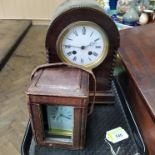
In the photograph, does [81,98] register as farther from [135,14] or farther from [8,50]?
[8,50]

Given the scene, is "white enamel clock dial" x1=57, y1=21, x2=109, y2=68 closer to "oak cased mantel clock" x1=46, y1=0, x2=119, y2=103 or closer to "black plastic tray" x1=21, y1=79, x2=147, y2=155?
"oak cased mantel clock" x1=46, y1=0, x2=119, y2=103

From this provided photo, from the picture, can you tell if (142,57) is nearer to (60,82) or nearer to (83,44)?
(83,44)

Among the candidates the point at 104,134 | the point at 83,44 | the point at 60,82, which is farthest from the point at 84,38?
the point at 104,134

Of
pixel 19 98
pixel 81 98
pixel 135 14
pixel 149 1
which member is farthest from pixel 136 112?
pixel 19 98

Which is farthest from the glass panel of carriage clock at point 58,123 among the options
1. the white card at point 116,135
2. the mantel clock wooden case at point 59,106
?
the white card at point 116,135

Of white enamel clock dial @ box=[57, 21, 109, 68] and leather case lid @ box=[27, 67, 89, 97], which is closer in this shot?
leather case lid @ box=[27, 67, 89, 97]

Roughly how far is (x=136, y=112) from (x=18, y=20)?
2.89m

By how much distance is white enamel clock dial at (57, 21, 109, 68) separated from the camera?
0.61 meters

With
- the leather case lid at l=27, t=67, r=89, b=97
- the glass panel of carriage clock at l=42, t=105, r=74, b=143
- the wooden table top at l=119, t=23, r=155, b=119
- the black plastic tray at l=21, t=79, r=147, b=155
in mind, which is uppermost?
the leather case lid at l=27, t=67, r=89, b=97

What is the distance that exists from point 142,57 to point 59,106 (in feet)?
1.08

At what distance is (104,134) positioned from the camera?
634 millimetres

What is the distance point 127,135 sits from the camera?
628 millimetres

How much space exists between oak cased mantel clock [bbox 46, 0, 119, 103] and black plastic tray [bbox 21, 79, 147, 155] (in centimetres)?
10

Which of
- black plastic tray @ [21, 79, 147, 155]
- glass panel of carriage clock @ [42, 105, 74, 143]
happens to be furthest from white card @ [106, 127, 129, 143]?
glass panel of carriage clock @ [42, 105, 74, 143]
